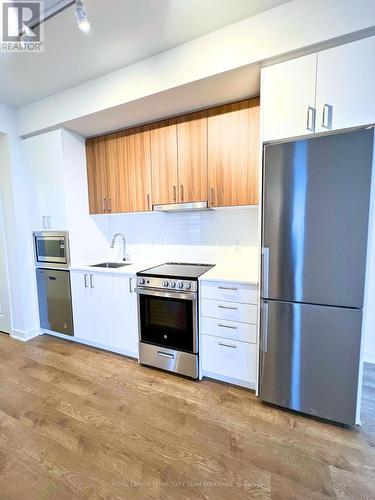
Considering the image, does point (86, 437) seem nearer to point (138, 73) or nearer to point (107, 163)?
point (107, 163)

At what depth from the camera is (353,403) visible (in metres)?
1.57

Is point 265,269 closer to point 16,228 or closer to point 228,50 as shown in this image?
point 228,50

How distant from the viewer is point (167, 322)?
2246 mm

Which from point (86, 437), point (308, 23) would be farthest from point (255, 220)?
point (86, 437)

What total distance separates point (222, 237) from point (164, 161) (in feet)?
3.41

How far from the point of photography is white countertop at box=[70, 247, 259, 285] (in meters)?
1.96

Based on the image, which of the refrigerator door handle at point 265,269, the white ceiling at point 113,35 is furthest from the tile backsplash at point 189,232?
the white ceiling at point 113,35

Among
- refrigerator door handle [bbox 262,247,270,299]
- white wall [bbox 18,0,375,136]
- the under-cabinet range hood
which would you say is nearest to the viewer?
white wall [bbox 18,0,375,136]

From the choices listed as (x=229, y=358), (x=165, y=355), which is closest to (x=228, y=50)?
(x=229, y=358)

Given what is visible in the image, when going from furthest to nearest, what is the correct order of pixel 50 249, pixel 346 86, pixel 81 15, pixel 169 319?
pixel 50 249 → pixel 169 319 → pixel 346 86 → pixel 81 15

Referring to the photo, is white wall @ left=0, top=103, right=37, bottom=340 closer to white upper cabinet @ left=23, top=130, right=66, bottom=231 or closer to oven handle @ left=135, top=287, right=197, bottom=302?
white upper cabinet @ left=23, top=130, right=66, bottom=231

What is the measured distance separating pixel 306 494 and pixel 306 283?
3.74ft

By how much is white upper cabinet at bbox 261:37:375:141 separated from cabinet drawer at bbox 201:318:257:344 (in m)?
1.46

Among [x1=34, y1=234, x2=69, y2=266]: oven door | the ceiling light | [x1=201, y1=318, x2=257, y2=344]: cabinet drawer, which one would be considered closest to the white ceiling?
the ceiling light
